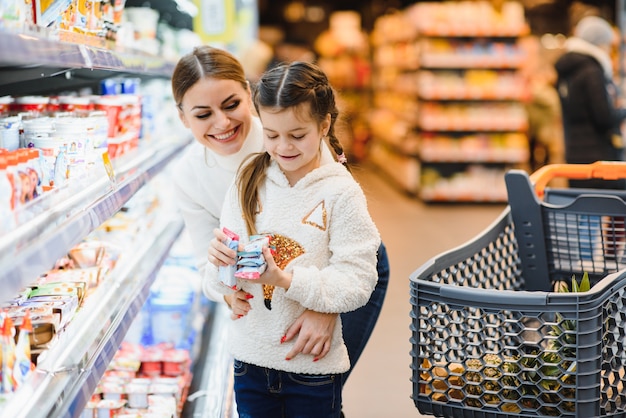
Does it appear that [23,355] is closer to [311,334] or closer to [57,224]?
[57,224]

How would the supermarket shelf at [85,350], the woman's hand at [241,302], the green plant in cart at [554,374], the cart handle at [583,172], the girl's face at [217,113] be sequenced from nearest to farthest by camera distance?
1. the supermarket shelf at [85,350]
2. the green plant in cart at [554,374]
3. the woman's hand at [241,302]
4. the girl's face at [217,113]
5. the cart handle at [583,172]

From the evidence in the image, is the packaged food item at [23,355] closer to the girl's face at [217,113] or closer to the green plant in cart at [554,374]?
the girl's face at [217,113]

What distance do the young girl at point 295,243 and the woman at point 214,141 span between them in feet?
0.85

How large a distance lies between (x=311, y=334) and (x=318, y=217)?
0.84 feet

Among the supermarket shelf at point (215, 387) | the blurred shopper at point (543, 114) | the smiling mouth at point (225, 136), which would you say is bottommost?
the supermarket shelf at point (215, 387)

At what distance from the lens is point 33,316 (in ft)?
6.07

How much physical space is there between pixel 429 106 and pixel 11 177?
7.69 meters

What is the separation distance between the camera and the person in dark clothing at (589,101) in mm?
5535

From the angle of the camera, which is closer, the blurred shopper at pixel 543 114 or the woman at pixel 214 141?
the woman at pixel 214 141

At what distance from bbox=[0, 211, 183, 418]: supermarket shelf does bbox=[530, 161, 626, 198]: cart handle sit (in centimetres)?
126

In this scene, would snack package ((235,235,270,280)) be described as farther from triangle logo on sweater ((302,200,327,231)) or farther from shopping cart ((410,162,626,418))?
shopping cart ((410,162,626,418))

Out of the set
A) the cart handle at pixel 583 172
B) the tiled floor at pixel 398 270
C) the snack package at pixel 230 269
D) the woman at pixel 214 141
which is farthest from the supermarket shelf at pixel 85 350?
the cart handle at pixel 583 172

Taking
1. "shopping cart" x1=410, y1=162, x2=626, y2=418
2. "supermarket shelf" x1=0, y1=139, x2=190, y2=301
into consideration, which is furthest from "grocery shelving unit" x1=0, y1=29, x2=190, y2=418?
"shopping cart" x1=410, y1=162, x2=626, y2=418

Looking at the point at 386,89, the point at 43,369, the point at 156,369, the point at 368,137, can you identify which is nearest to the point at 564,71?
the point at 156,369
